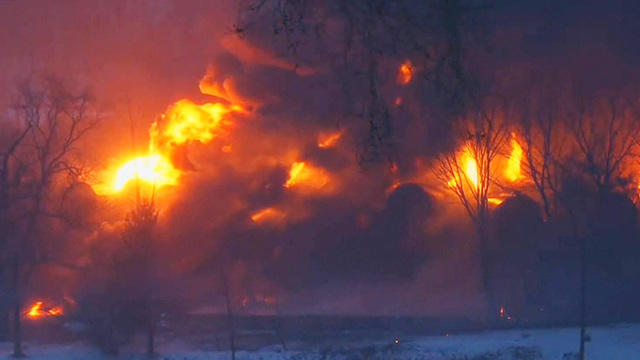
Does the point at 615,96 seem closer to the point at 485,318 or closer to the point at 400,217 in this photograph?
the point at 400,217

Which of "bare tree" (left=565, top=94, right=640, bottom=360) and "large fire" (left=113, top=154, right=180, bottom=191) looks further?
"large fire" (left=113, top=154, right=180, bottom=191)

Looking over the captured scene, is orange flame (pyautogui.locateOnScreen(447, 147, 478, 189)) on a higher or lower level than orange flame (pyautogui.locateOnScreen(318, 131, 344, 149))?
lower

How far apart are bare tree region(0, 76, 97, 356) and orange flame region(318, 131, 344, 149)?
437 inches

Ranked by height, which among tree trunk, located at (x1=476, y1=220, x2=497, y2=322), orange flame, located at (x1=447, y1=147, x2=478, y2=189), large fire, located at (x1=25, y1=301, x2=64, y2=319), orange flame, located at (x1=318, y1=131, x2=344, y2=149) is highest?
orange flame, located at (x1=318, y1=131, x2=344, y2=149)

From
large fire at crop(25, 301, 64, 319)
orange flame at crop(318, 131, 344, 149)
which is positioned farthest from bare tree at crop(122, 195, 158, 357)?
orange flame at crop(318, 131, 344, 149)

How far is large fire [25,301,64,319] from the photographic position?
2641cm

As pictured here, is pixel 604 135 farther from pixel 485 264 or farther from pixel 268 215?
pixel 268 215

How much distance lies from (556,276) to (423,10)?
24092 mm

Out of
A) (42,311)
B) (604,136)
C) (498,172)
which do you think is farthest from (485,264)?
(42,311)

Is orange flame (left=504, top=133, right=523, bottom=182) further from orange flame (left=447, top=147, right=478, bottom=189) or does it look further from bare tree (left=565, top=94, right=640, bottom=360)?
bare tree (left=565, top=94, right=640, bottom=360)

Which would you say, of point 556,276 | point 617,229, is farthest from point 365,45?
point 617,229

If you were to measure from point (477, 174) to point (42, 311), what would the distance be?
1613 centimetres

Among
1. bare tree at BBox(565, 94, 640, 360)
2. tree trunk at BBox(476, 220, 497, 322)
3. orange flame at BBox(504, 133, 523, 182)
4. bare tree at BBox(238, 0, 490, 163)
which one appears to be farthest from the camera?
orange flame at BBox(504, 133, 523, 182)

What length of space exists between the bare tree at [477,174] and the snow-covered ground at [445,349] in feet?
26.6
